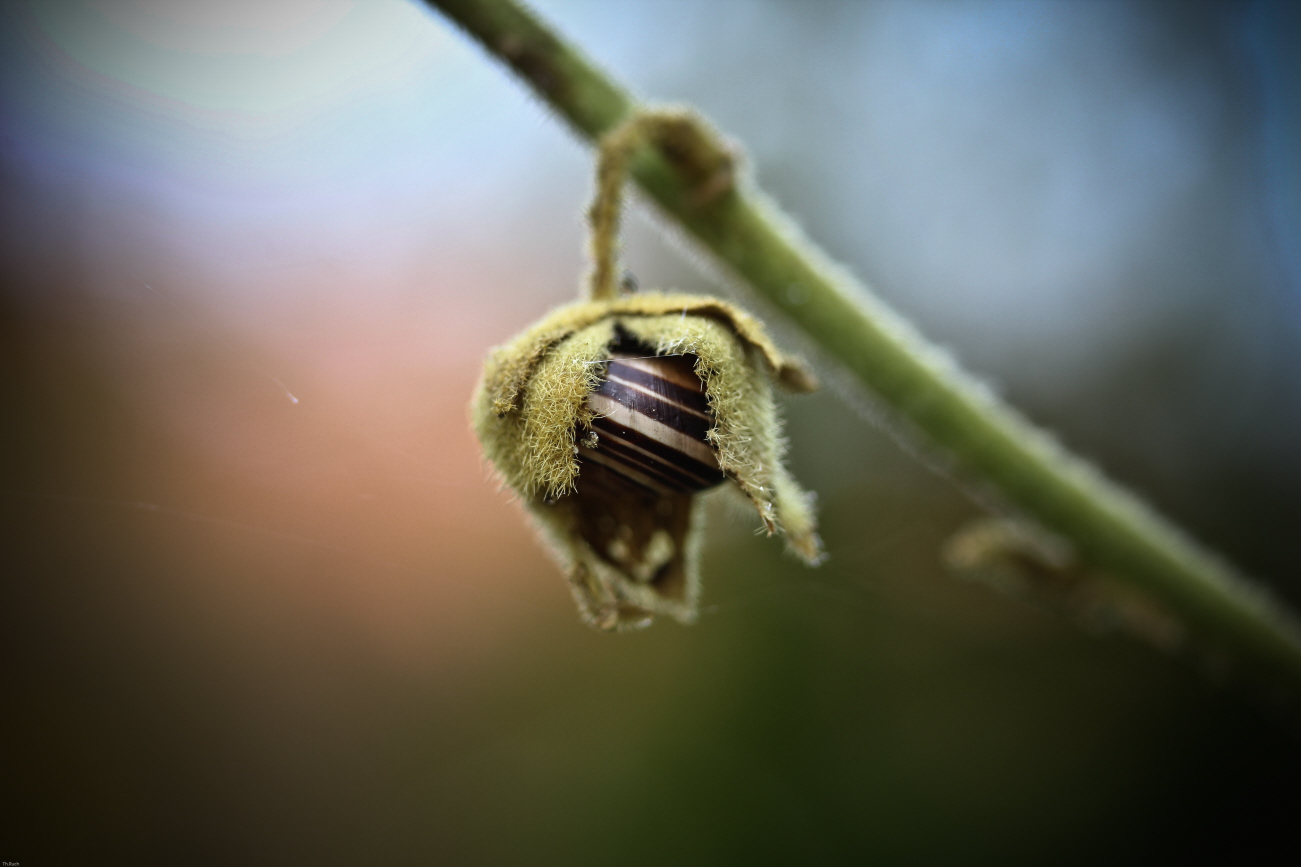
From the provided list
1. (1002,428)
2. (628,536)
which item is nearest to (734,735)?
(1002,428)

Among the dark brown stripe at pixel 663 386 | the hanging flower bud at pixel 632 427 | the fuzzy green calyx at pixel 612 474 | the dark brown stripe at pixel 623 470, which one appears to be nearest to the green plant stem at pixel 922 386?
the hanging flower bud at pixel 632 427

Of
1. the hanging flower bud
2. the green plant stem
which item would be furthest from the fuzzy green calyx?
the green plant stem

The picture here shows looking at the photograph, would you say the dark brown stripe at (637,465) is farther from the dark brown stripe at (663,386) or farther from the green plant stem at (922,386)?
the green plant stem at (922,386)

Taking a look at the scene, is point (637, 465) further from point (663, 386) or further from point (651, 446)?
point (663, 386)

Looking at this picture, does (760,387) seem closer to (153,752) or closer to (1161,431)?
(153,752)

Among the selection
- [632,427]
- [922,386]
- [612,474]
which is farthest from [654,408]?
[922,386]
